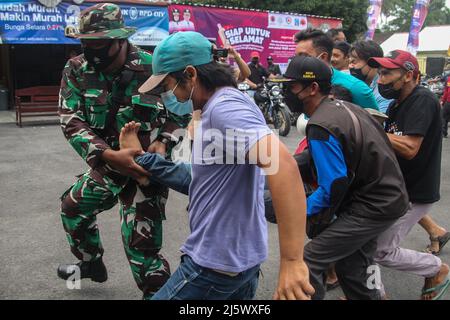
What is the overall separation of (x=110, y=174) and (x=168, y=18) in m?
10.4

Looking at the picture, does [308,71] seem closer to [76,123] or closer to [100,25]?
[100,25]

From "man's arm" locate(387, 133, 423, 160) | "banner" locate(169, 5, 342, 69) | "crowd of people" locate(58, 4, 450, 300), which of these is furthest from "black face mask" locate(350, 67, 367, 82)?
"banner" locate(169, 5, 342, 69)

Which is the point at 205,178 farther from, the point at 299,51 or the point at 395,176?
the point at 299,51

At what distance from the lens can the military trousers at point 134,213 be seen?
2.70 m

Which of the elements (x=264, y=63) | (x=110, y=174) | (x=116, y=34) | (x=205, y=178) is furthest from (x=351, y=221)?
(x=264, y=63)

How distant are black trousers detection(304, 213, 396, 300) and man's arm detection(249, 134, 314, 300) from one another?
77 cm

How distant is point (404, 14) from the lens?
63344mm

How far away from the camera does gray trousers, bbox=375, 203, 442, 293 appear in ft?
9.52

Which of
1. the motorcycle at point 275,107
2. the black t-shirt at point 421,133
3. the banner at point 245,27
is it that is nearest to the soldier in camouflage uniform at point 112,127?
the black t-shirt at point 421,133

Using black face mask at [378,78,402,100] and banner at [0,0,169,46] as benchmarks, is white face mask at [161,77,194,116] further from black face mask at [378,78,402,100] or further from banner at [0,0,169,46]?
banner at [0,0,169,46]

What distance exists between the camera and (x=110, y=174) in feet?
8.95

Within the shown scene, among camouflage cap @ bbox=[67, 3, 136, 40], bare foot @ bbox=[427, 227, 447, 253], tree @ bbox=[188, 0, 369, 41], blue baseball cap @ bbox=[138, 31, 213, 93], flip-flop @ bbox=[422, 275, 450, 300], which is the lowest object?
bare foot @ bbox=[427, 227, 447, 253]

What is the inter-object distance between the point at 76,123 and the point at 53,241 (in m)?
1.79

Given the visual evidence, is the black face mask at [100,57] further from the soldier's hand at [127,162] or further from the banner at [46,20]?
the banner at [46,20]
